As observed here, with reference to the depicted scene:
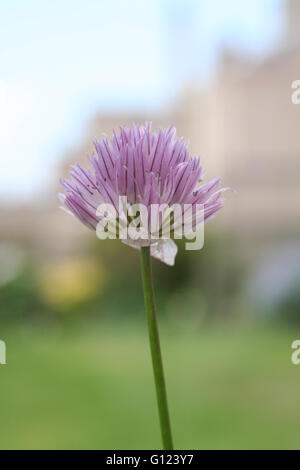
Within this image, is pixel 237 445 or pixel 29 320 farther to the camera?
pixel 29 320

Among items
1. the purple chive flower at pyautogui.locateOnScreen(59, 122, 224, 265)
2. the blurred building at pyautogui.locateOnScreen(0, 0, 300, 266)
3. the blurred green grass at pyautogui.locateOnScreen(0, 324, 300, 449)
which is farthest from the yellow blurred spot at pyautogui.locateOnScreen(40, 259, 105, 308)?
the purple chive flower at pyautogui.locateOnScreen(59, 122, 224, 265)

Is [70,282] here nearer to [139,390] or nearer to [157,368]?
[139,390]

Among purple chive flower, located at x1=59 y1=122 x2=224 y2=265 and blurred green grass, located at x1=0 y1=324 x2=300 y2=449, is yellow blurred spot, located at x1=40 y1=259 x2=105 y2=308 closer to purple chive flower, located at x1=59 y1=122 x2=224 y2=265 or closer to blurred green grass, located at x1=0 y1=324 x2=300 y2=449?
blurred green grass, located at x1=0 y1=324 x2=300 y2=449

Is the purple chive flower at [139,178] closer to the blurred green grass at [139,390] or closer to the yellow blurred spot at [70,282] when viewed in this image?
the blurred green grass at [139,390]

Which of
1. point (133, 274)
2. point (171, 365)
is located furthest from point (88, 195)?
point (133, 274)

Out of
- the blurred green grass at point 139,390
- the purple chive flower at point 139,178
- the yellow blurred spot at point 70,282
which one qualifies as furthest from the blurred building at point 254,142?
the purple chive flower at point 139,178

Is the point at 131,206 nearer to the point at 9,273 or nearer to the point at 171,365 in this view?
the point at 171,365

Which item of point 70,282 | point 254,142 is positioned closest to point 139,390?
point 70,282

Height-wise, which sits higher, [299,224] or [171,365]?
[299,224]
